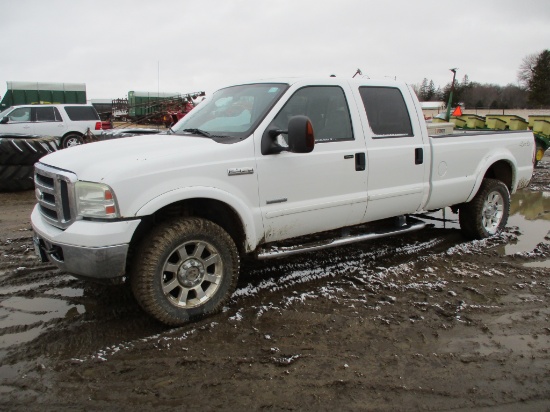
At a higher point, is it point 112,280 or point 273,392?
point 112,280

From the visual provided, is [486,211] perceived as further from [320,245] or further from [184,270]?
[184,270]

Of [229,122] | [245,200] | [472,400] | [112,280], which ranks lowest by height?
[472,400]

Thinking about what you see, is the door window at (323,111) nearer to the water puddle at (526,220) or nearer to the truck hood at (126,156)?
the truck hood at (126,156)

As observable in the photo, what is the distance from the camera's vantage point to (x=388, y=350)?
10.4ft

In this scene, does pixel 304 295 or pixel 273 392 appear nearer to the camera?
pixel 273 392

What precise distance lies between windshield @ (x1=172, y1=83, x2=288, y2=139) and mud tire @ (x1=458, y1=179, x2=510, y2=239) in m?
3.09

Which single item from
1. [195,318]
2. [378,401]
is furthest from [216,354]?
[378,401]

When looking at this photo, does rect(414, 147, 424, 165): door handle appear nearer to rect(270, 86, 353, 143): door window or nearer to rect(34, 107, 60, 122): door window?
rect(270, 86, 353, 143): door window

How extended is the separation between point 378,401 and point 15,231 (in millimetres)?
5438

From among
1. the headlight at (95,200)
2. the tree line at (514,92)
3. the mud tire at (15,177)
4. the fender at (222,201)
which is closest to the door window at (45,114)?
the mud tire at (15,177)

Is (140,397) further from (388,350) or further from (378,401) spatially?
(388,350)

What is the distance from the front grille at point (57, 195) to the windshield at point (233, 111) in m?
1.25

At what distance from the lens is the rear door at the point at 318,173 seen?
3.86 m

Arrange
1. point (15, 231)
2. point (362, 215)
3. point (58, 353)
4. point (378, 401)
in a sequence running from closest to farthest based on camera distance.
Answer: point (378, 401) → point (58, 353) → point (362, 215) → point (15, 231)
